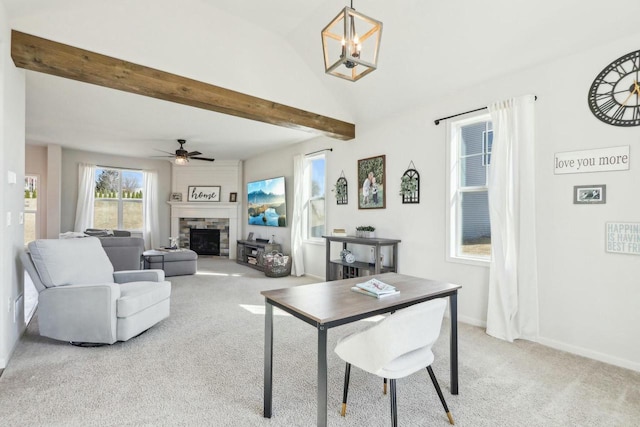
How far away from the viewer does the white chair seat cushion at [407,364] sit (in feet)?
5.22

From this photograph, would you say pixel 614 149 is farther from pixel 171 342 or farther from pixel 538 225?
pixel 171 342

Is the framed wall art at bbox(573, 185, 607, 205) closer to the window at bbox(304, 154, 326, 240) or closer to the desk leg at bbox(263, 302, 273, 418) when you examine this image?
the desk leg at bbox(263, 302, 273, 418)

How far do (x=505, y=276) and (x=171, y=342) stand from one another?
128 inches

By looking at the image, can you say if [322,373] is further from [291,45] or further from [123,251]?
[123,251]

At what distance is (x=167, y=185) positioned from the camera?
8.65 meters

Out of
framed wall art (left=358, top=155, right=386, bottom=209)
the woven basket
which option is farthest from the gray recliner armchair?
framed wall art (left=358, top=155, right=386, bottom=209)

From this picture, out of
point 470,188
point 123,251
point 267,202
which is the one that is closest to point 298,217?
point 267,202

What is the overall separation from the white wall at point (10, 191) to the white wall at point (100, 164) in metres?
4.89

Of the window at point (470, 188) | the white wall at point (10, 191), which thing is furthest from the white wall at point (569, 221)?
the white wall at point (10, 191)

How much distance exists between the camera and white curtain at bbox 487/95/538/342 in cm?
304

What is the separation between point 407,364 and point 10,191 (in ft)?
10.8

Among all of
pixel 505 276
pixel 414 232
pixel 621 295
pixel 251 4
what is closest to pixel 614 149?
pixel 621 295

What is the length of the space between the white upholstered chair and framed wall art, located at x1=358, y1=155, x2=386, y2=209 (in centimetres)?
305

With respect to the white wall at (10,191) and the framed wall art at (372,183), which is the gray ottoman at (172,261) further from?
the framed wall art at (372,183)
